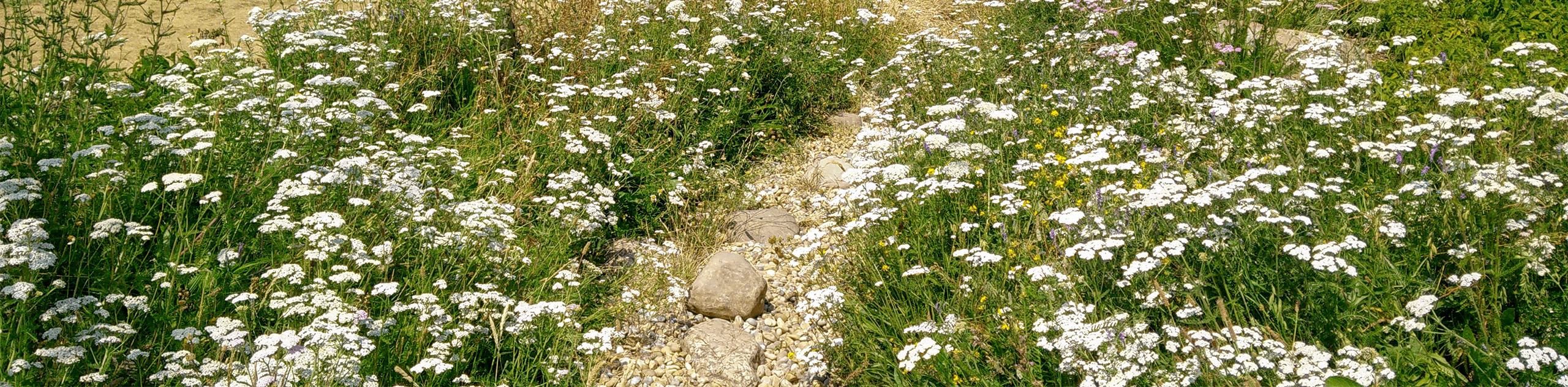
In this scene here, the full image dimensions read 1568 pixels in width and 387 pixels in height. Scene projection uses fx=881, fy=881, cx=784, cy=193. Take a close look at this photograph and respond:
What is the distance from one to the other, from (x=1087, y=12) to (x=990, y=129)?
2.42 metres

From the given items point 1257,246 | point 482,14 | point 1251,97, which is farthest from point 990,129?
point 482,14

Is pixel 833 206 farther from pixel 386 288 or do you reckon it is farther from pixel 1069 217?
pixel 386 288

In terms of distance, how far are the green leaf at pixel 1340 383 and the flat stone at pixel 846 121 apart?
16.2ft

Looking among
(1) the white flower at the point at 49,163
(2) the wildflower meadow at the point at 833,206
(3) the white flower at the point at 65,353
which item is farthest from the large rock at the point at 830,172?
(3) the white flower at the point at 65,353

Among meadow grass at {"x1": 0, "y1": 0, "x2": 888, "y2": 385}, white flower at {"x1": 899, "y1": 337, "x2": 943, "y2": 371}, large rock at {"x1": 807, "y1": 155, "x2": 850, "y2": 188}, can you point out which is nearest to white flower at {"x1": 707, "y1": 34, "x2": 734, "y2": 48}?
meadow grass at {"x1": 0, "y1": 0, "x2": 888, "y2": 385}

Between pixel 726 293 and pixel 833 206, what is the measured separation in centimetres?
71

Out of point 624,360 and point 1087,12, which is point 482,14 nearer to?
point 624,360

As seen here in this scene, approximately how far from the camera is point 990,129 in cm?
519

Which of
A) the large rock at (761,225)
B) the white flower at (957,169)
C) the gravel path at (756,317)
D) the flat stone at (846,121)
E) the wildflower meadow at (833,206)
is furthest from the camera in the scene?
the flat stone at (846,121)

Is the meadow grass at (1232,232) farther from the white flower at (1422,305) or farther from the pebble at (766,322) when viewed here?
the pebble at (766,322)

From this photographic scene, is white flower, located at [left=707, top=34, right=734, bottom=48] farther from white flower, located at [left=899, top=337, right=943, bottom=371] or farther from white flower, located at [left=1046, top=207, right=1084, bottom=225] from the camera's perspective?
white flower, located at [left=899, top=337, right=943, bottom=371]

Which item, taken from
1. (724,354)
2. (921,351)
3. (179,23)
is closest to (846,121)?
(724,354)

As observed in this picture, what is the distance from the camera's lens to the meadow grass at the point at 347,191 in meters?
3.00

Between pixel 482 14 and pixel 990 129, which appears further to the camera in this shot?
pixel 482 14
